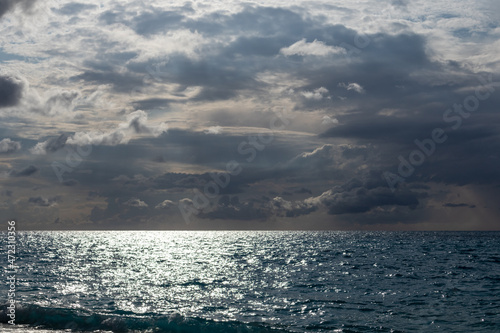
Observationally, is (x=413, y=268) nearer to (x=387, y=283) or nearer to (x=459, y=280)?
(x=459, y=280)

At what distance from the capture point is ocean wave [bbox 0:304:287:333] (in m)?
29.7

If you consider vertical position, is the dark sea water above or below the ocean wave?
below

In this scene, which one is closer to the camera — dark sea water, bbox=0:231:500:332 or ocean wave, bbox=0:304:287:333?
ocean wave, bbox=0:304:287:333

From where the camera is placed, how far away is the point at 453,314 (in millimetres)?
33906

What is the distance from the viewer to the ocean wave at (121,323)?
1171 inches

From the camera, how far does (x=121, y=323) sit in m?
30.3

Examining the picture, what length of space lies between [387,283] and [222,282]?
18834 mm

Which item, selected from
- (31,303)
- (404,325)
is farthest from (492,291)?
(31,303)

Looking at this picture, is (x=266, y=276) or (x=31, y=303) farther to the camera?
(x=266, y=276)

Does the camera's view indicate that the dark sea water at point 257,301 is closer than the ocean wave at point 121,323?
No

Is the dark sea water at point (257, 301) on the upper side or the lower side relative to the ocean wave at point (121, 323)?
lower

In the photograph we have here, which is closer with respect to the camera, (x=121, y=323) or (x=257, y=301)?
(x=121, y=323)
